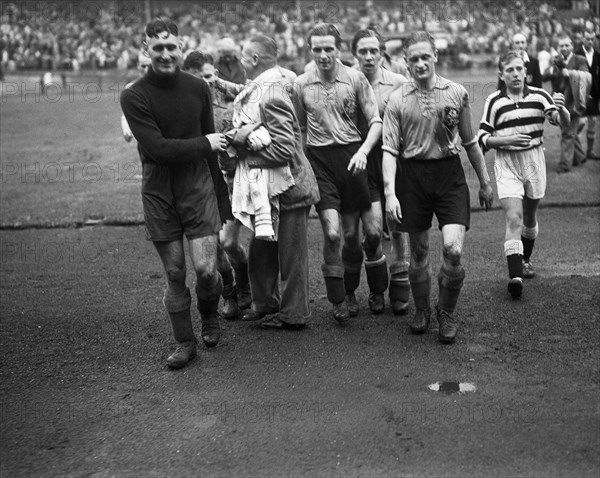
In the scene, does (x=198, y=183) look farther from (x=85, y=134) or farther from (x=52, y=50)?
(x=52, y=50)

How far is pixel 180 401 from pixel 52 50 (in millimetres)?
37058

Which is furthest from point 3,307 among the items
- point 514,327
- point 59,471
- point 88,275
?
point 514,327

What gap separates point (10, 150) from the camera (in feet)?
55.6

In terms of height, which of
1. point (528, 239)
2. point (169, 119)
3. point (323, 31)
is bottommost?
point (528, 239)

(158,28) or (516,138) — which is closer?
(158,28)

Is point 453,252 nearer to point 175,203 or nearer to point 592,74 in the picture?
point 175,203

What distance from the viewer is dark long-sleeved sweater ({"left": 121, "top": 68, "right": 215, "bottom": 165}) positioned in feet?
18.3

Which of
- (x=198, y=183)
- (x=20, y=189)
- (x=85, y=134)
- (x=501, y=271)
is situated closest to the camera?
(x=198, y=183)

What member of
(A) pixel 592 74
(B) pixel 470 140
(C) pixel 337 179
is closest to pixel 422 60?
(B) pixel 470 140

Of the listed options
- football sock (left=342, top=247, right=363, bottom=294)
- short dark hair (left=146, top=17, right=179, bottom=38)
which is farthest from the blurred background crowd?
short dark hair (left=146, top=17, right=179, bottom=38)

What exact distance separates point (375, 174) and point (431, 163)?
77 centimetres

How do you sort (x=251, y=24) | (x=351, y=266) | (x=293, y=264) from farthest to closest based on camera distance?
(x=251, y=24)
(x=351, y=266)
(x=293, y=264)

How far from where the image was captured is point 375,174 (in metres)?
6.91

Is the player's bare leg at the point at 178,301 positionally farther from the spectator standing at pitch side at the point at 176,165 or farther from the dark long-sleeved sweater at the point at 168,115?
the dark long-sleeved sweater at the point at 168,115
